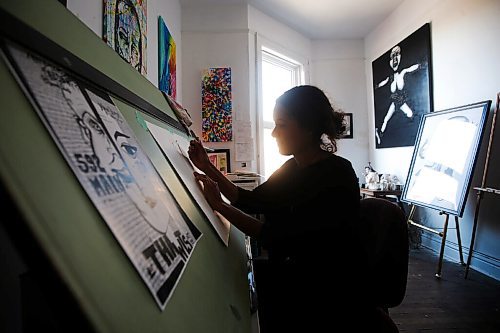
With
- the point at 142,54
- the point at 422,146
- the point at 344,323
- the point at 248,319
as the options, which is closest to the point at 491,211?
the point at 422,146

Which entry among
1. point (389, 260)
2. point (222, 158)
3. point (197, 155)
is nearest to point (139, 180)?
point (197, 155)

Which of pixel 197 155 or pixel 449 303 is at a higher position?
pixel 197 155

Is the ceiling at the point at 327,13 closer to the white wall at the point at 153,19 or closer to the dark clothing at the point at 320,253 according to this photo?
the white wall at the point at 153,19

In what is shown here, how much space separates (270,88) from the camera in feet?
13.5

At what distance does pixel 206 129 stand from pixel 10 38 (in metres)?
3.23

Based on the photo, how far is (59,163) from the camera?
282 mm

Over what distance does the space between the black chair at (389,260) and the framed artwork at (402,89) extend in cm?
281

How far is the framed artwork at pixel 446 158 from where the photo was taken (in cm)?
236

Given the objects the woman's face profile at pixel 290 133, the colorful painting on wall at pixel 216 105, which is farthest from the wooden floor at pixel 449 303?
the colorful painting on wall at pixel 216 105

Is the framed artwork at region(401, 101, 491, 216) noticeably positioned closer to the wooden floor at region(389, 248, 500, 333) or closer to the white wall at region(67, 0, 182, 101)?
the wooden floor at region(389, 248, 500, 333)

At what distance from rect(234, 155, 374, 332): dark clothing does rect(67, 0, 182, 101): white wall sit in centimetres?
100

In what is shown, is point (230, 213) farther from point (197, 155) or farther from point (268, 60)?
point (268, 60)

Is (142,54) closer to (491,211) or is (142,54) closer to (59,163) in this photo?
(59,163)

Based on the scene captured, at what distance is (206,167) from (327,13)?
3.59 meters
